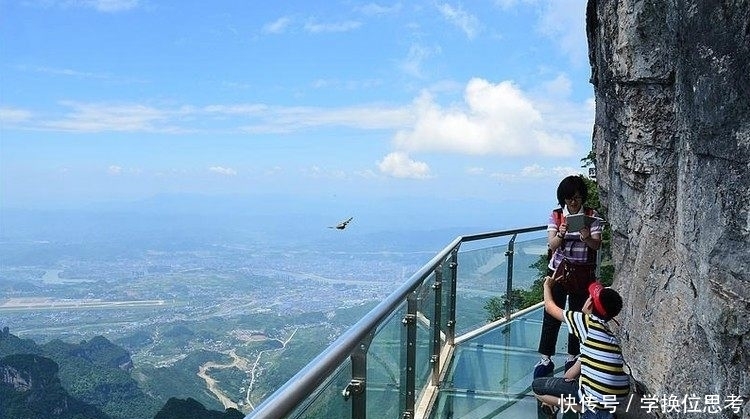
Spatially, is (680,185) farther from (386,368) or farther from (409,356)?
(386,368)

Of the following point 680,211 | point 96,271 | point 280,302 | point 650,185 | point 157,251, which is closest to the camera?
point 680,211

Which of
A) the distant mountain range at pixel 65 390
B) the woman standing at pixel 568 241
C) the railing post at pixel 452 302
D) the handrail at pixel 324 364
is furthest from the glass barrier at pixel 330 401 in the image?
the distant mountain range at pixel 65 390

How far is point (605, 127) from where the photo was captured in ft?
19.1

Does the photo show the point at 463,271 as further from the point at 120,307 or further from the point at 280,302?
the point at 120,307

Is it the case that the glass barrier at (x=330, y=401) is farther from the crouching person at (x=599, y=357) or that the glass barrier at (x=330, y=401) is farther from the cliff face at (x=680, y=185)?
the cliff face at (x=680, y=185)

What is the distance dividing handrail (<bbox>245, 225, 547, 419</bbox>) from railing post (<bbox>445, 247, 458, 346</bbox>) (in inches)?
72.9

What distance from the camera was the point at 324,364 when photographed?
1.86 m

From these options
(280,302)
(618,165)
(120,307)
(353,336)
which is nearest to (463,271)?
(618,165)

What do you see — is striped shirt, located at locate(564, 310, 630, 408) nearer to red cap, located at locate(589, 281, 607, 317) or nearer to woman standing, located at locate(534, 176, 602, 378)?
red cap, located at locate(589, 281, 607, 317)

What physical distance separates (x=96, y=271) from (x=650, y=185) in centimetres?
17153

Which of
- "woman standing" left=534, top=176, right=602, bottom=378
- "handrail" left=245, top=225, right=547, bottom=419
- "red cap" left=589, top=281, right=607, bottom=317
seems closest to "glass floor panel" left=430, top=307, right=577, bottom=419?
"woman standing" left=534, top=176, right=602, bottom=378

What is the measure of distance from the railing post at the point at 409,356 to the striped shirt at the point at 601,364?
3.04 ft

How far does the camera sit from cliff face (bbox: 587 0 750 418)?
3.09 m

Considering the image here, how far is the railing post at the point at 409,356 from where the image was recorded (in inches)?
138
